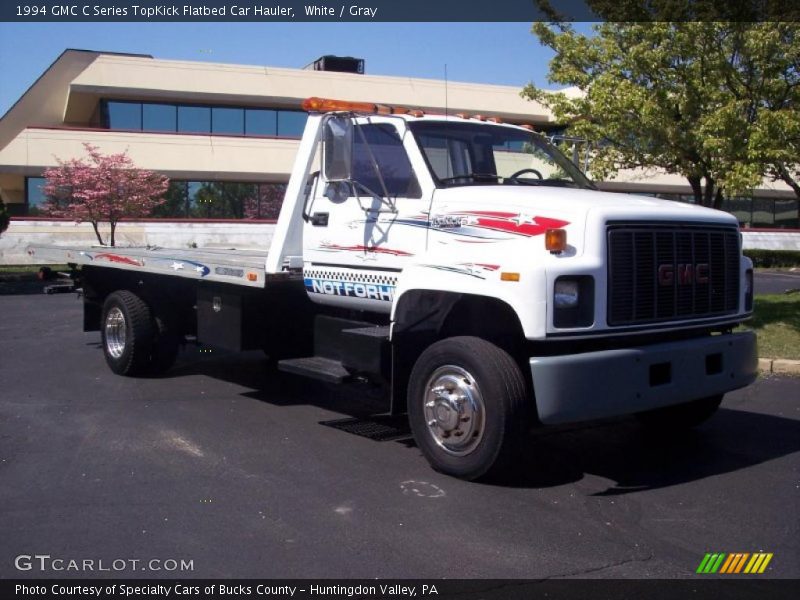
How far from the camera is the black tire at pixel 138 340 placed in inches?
378

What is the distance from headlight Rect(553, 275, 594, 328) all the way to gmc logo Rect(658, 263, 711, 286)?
2.27ft

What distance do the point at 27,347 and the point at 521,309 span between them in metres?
8.46

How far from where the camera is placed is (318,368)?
287 inches

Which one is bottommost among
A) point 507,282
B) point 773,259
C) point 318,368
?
point 318,368

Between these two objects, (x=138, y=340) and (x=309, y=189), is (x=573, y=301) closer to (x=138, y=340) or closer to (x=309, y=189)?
(x=309, y=189)

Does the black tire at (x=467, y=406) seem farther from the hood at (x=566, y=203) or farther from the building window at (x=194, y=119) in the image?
the building window at (x=194, y=119)

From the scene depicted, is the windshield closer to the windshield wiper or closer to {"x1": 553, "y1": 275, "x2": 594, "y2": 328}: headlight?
the windshield wiper

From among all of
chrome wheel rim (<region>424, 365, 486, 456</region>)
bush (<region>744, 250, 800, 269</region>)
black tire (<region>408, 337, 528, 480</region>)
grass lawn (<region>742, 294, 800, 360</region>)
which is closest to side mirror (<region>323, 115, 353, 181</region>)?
black tire (<region>408, 337, 528, 480</region>)

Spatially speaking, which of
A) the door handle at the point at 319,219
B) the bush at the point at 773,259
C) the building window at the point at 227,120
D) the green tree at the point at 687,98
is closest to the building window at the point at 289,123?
the building window at the point at 227,120

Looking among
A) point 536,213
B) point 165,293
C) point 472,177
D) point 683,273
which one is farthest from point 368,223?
point 165,293

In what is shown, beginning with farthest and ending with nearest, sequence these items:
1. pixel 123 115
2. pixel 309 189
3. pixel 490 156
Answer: pixel 123 115 → pixel 309 189 → pixel 490 156

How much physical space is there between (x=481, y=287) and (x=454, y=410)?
0.86 meters

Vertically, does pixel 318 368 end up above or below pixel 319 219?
below

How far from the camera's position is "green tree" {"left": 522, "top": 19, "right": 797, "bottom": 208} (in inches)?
447
